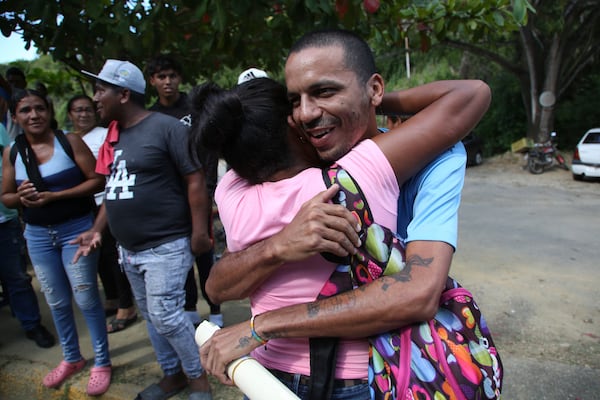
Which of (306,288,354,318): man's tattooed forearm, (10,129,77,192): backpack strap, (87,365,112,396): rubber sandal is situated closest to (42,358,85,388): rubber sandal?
(87,365,112,396): rubber sandal

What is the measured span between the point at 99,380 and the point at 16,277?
1348 millimetres

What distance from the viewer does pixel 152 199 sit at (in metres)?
2.57

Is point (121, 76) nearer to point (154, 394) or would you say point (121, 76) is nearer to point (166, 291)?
point (166, 291)

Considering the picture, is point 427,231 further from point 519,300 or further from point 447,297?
point 519,300

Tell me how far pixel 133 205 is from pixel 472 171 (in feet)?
Result: 45.4

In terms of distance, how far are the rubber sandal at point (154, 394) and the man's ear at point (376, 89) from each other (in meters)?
2.46

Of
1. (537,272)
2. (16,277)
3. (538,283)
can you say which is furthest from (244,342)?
(537,272)

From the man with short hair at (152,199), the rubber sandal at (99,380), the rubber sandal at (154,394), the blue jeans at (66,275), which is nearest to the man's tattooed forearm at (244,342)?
the man with short hair at (152,199)

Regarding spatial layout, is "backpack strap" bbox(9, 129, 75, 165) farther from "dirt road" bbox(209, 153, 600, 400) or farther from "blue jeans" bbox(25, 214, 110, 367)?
"dirt road" bbox(209, 153, 600, 400)

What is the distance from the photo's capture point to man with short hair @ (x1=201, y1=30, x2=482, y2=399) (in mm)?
1054

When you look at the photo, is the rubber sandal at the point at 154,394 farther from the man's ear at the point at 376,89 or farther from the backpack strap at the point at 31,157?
the man's ear at the point at 376,89

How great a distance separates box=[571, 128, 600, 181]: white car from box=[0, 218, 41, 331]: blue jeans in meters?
12.6

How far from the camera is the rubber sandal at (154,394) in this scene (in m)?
2.85

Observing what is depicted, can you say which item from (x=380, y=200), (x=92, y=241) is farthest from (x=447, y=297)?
(x=92, y=241)
